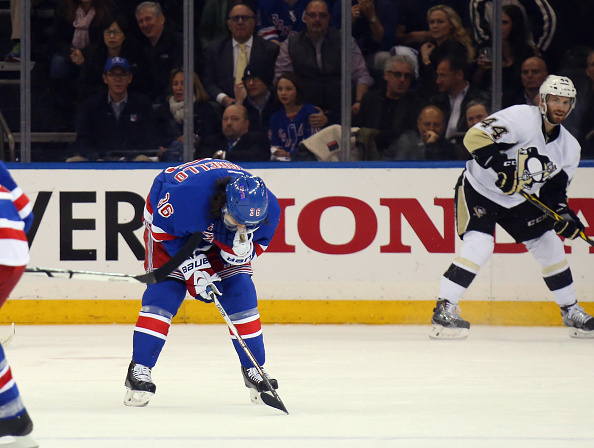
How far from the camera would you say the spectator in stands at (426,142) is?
6512mm

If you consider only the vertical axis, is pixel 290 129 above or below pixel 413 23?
below

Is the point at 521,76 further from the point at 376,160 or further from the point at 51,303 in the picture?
the point at 51,303

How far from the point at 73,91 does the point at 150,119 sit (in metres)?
0.46

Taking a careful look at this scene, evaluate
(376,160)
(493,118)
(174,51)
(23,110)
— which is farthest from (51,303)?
(493,118)

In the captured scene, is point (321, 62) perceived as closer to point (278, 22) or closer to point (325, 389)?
point (278, 22)

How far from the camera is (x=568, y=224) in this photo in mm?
5781

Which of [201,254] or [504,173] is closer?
[201,254]

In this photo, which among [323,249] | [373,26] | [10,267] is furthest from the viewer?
[373,26]

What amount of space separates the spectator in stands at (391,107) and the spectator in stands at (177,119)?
32.8 inches

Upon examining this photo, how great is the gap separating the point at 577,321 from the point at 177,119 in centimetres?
245

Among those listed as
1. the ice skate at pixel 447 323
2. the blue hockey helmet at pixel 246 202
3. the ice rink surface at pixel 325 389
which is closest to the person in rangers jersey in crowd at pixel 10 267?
the ice rink surface at pixel 325 389

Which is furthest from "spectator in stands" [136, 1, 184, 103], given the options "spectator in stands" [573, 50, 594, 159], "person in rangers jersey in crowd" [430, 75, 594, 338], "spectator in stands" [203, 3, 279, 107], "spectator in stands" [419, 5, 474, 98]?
"spectator in stands" [573, 50, 594, 159]

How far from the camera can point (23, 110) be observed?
6508 mm


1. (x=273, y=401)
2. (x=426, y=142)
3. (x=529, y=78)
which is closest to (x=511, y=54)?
(x=529, y=78)
